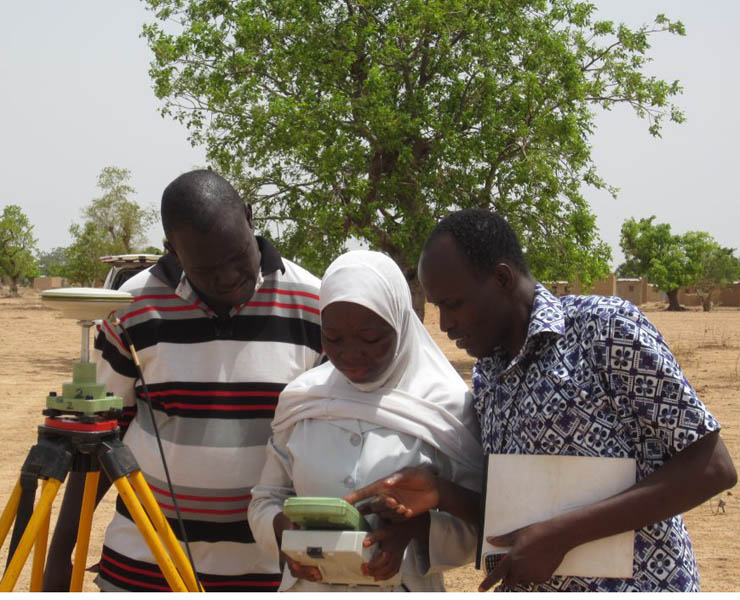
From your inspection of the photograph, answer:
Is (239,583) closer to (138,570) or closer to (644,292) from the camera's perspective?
(138,570)

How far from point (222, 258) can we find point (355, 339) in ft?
1.50

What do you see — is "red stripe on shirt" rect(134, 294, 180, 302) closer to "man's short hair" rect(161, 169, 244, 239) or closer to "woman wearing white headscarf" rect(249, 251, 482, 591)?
"man's short hair" rect(161, 169, 244, 239)

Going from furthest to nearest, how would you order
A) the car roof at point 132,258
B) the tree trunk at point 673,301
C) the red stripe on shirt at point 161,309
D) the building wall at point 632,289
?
1. the building wall at point 632,289
2. the tree trunk at point 673,301
3. the car roof at point 132,258
4. the red stripe on shirt at point 161,309

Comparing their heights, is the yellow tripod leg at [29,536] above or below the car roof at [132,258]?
below

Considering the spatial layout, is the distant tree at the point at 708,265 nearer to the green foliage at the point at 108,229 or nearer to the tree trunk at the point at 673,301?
the tree trunk at the point at 673,301

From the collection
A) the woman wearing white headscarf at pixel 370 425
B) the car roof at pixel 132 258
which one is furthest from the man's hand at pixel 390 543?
the car roof at pixel 132 258

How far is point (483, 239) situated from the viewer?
2.02 m

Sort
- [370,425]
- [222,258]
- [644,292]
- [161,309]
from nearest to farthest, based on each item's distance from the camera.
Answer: [370,425]
[222,258]
[161,309]
[644,292]

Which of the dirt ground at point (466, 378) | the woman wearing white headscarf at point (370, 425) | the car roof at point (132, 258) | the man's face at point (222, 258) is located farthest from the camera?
the car roof at point (132, 258)

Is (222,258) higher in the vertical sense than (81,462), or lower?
higher

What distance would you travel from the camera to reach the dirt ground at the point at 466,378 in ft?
17.7

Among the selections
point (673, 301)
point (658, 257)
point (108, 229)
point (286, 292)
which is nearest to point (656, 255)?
point (658, 257)

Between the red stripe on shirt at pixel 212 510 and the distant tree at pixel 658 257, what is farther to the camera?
the distant tree at pixel 658 257

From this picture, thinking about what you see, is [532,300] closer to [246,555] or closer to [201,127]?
[246,555]
